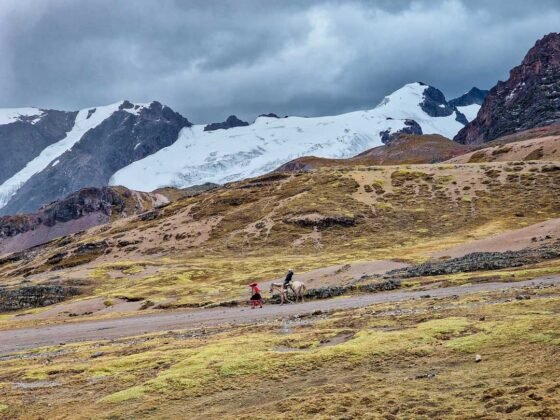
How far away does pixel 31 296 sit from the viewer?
325 feet

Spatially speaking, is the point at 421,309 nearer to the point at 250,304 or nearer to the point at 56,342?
the point at 250,304

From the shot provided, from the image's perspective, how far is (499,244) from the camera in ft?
244

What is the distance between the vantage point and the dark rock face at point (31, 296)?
97.0 m

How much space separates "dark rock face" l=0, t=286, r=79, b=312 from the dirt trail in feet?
104

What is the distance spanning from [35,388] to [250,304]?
3764 centimetres

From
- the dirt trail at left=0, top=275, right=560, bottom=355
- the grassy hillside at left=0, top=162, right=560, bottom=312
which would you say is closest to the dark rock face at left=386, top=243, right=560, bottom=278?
the dirt trail at left=0, top=275, right=560, bottom=355

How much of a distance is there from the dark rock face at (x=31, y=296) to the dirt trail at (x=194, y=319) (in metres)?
31.7

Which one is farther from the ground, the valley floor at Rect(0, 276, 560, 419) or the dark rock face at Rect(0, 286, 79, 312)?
the dark rock face at Rect(0, 286, 79, 312)

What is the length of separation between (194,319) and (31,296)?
184 feet

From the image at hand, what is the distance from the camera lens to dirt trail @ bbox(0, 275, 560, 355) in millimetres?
46812

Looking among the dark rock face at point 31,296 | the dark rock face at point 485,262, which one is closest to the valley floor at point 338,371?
the dark rock face at point 485,262

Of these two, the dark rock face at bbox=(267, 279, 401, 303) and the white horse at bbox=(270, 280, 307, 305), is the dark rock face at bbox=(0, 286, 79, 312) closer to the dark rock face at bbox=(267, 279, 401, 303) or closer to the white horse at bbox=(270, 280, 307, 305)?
the dark rock face at bbox=(267, 279, 401, 303)

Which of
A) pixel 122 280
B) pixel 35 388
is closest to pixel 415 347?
pixel 35 388

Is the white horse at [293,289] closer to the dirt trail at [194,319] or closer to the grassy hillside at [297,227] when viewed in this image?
the dirt trail at [194,319]
